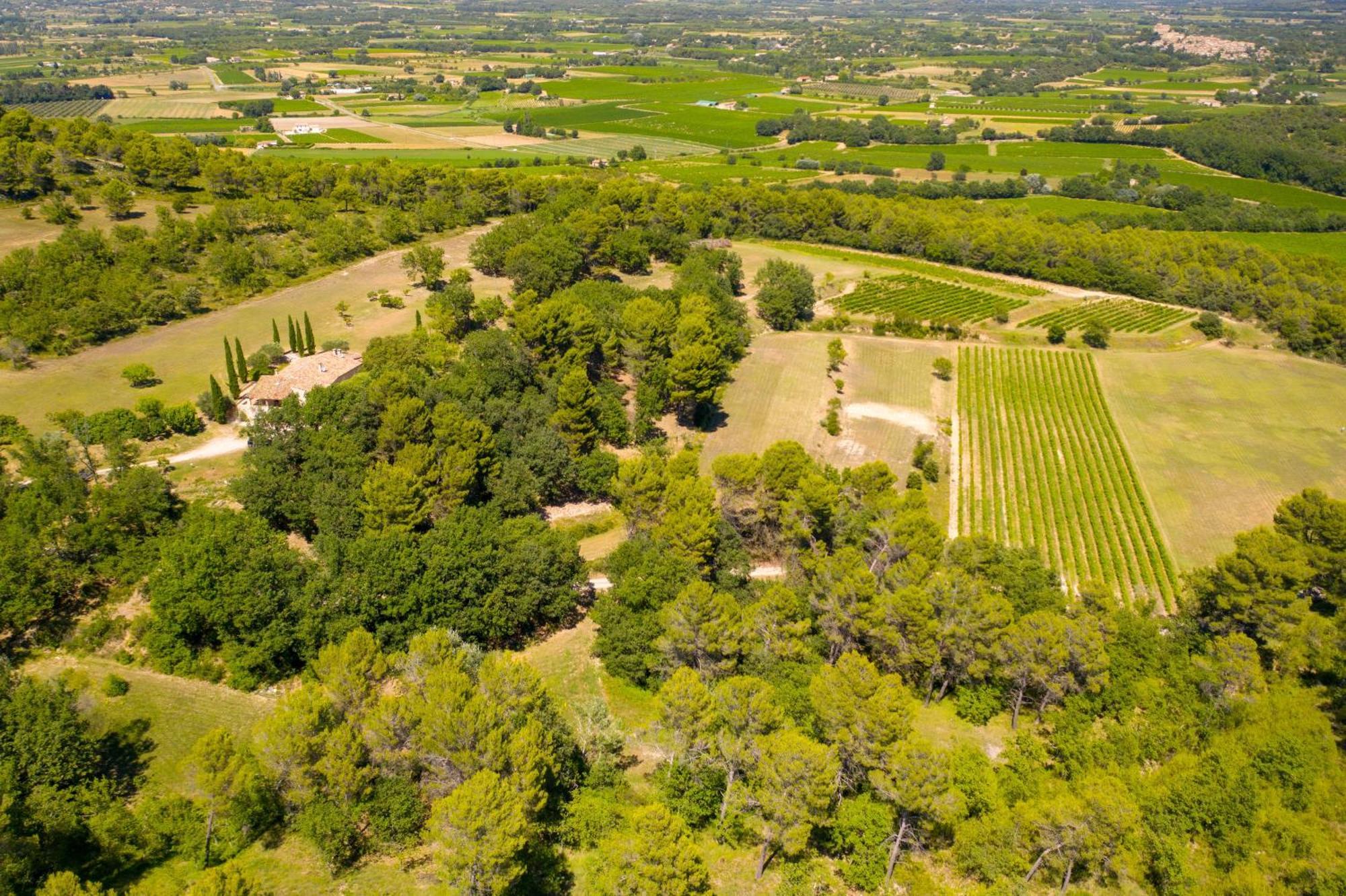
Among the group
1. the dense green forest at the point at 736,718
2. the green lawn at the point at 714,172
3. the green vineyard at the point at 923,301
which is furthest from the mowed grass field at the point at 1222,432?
the green lawn at the point at 714,172

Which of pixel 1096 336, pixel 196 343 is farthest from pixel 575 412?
pixel 1096 336

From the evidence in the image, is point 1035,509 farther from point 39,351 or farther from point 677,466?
point 39,351

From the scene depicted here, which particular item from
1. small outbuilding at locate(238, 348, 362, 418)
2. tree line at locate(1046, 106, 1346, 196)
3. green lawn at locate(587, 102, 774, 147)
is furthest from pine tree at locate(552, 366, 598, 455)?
tree line at locate(1046, 106, 1346, 196)

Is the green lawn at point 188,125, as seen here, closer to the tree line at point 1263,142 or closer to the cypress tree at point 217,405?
the cypress tree at point 217,405

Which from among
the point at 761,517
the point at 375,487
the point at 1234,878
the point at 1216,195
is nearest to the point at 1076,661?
the point at 1234,878

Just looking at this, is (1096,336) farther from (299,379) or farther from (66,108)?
(66,108)

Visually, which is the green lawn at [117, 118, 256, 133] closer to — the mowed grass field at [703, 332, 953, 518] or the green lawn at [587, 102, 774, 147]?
the green lawn at [587, 102, 774, 147]
